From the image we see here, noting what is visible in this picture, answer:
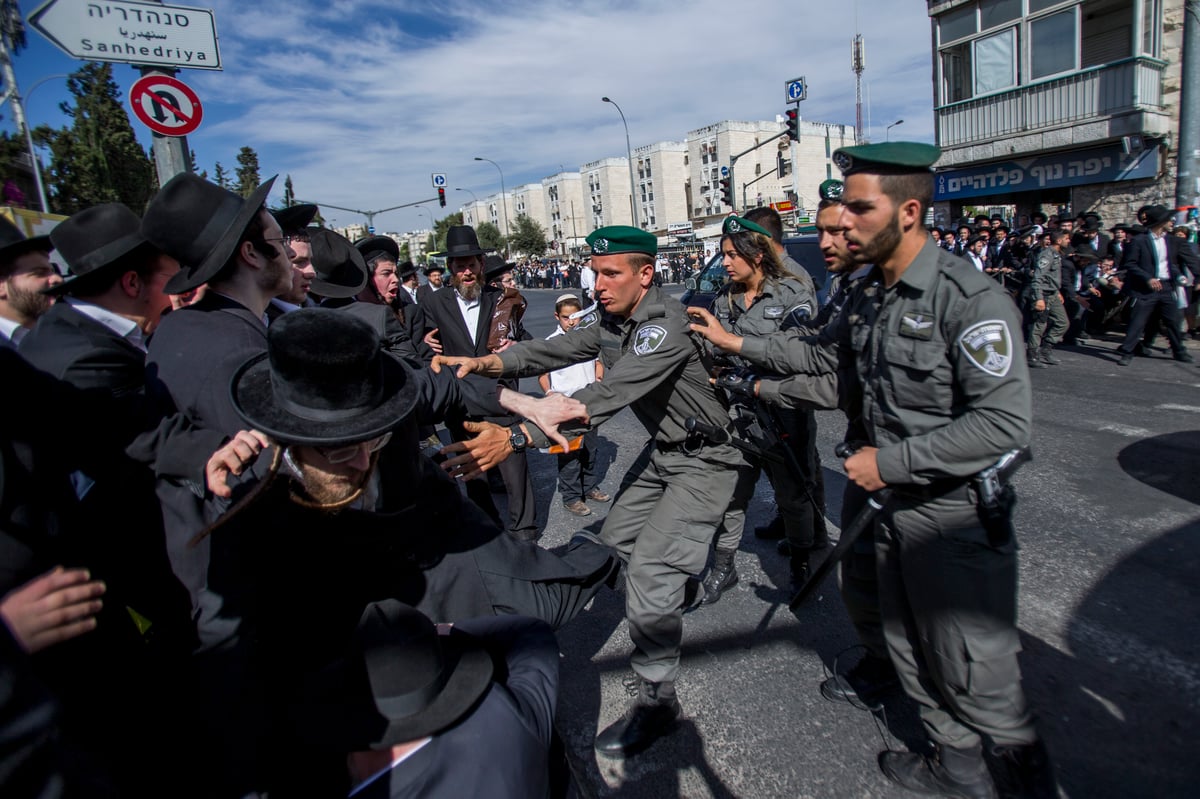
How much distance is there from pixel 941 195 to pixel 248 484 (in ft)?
67.5

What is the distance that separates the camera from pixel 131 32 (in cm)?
463

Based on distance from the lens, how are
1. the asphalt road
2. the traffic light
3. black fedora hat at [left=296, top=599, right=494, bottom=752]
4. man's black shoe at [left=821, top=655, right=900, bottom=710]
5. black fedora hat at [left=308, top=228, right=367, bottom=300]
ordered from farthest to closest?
1. the traffic light
2. black fedora hat at [left=308, top=228, right=367, bottom=300]
3. man's black shoe at [left=821, top=655, right=900, bottom=710]
4. the asphalt road
5. black fedora hat at [left=296, top=599, right=494, bottom=752]

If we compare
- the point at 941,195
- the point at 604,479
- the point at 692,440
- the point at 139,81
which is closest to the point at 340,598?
the point at 692,440

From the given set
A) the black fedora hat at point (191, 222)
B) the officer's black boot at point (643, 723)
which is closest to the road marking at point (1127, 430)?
the officer's black boot at point (643, 723)

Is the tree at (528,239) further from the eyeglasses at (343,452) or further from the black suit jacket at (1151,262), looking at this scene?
the eyeglasses at (343,452)

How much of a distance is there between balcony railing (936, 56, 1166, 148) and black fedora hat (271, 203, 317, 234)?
17077mm

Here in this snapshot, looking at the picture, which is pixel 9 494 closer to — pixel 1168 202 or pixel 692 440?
pixel 692 440

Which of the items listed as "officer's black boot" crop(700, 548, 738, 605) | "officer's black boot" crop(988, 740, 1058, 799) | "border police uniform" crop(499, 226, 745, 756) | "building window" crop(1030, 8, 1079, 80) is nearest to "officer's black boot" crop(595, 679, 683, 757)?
"border police uniform" crop(499, 226, 745, 756)

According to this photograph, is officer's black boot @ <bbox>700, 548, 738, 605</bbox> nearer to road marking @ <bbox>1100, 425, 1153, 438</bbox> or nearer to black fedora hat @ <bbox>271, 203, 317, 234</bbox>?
black fedora hat @ <bbox>271, 203, 317, 234</bbox>

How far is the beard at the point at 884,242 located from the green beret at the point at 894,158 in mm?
135

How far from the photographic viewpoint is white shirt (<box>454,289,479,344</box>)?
495 centimetres

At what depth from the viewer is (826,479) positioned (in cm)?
538

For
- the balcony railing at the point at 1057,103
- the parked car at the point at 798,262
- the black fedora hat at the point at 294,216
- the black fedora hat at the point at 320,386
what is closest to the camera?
the black fedora hat at the point at 320,386

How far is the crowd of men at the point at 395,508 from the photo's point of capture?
1305 mm
